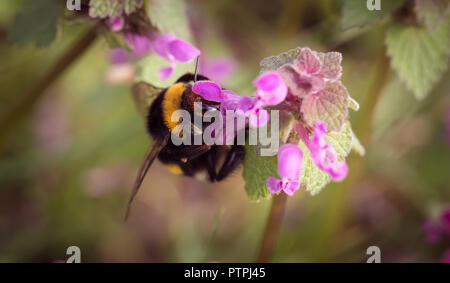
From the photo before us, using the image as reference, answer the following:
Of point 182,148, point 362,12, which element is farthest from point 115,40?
point 362,12

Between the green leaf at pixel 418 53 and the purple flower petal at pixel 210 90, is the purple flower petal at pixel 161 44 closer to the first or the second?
the purple flower petal at pixel 210 90

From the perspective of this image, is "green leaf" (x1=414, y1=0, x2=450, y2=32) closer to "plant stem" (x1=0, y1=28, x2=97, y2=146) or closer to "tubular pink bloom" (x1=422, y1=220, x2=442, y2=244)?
"tubular pink bloom" (x1=422, y1=220, x2=442, y2=244)

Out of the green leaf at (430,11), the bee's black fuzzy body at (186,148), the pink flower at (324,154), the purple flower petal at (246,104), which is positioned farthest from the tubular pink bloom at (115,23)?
the green leaf at (430,11)

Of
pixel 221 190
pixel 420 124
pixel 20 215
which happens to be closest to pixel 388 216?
pixel 420 124

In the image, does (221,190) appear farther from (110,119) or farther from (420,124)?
(420,124)

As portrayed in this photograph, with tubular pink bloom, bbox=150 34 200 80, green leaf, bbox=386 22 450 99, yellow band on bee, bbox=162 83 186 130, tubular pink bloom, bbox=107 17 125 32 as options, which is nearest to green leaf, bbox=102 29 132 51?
tubular pink bloom, bbox=107 17 125 32

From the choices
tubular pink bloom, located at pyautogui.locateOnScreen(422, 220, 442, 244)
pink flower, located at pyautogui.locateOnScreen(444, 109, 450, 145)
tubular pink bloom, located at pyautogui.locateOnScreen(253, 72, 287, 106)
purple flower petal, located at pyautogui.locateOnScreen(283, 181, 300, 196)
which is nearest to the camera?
tubular pink bloom, located at pyautogui.locateOnScreen(253, 72, 287, 106)
